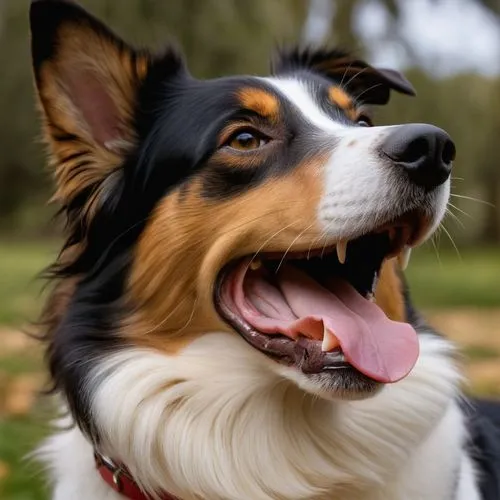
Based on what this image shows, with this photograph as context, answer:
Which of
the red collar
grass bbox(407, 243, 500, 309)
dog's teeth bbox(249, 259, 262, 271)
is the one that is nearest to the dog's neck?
the red collar

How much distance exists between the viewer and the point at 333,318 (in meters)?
2.96

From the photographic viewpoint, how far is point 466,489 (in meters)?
3.33

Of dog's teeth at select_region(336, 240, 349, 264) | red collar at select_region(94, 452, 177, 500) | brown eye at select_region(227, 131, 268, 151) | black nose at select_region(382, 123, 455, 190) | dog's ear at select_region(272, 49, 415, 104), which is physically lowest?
red collar at select_region(94, 452, 177, 500)

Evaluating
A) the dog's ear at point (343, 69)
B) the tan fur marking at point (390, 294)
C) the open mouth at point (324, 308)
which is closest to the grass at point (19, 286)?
the dog's ear at point (343, 69)

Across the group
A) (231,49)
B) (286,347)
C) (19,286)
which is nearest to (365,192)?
(286,347)

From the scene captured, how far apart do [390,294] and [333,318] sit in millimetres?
479

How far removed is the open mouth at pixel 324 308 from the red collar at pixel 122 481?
661mm

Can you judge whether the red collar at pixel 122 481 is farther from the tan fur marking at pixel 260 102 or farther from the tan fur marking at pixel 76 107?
the tan fur marking at pixel 260 102

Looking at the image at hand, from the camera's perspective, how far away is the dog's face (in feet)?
9.35

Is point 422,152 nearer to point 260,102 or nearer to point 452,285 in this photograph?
point 260,102

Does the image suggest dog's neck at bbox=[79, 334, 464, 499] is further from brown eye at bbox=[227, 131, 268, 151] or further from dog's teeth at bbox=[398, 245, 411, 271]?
brown eye at bbox=[227, 131, 268, 151]

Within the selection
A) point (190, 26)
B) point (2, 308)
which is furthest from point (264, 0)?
point (2, 308)

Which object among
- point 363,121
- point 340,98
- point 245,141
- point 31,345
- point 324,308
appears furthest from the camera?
point 31,345

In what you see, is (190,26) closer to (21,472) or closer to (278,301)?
(21,472)
